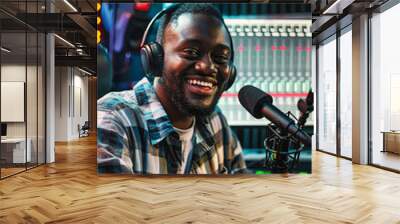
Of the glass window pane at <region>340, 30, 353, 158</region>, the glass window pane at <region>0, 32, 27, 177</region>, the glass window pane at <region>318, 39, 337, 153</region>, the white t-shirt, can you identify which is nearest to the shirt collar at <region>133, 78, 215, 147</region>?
the white t-shirt

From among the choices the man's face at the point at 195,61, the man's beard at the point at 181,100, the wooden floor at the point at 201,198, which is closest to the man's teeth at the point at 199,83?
the man's face at the point at 195,61

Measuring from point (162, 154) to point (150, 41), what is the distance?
6.05 feet

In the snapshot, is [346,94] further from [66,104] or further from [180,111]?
[66,104]

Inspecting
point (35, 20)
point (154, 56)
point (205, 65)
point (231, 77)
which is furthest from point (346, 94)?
point (35, 20)

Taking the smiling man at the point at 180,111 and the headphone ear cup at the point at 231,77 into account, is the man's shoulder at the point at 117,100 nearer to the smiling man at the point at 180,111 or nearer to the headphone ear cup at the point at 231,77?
the smiling man at the point at 180,111

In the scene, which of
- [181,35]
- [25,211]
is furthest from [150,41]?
[25,211]

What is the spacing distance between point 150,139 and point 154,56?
1.34 meters

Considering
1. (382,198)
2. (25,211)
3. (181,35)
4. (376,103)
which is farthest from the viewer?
(376,103)

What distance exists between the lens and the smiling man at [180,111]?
6.16 meters

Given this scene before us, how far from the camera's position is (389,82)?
749cm

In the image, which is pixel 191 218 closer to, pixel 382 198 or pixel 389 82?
pixel 382 198

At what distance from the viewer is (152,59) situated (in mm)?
6273

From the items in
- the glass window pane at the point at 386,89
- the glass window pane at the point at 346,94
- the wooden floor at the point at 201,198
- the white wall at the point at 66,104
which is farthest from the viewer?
the white wall at the point at 66,104

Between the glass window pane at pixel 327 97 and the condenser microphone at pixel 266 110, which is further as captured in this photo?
the glass window pane at pixel 327 97
